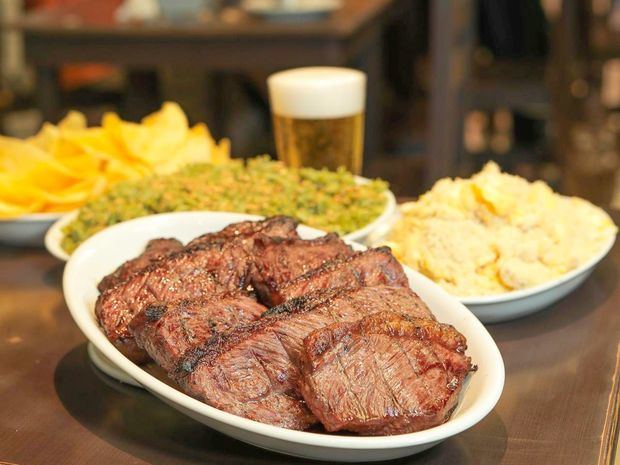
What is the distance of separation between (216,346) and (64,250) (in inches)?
29.2

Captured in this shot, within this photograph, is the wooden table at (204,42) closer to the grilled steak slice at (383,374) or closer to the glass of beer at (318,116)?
the glass of beer at (318,116)

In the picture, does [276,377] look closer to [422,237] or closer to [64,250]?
[422,237]

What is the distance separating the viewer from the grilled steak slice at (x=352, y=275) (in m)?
1.36

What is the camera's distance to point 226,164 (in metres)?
2.09

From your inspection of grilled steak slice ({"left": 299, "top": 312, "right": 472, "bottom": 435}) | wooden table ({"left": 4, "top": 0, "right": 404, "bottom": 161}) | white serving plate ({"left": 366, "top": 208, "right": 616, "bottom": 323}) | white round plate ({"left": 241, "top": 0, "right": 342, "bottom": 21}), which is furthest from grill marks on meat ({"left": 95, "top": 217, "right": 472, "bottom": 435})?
white round plate ({"left": 241, "top": 0, "right": 342, "bottom": 21})

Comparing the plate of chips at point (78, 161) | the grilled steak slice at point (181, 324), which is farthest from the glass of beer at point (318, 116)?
the grilled steak slice at point (181, 324)

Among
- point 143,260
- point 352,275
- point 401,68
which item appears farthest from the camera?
point 401,68

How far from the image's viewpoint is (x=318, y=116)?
222cm

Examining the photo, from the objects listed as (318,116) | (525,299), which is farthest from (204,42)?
(525,299)

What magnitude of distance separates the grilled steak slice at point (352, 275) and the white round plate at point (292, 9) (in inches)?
150

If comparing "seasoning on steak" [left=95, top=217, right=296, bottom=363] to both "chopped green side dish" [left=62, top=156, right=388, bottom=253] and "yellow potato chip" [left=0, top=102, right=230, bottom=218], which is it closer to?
"chopped green side dish" [left=62, top=156, right=388, bottom=253]

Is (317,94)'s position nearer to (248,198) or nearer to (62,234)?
(248,198)

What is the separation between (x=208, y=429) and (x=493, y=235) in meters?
0.69

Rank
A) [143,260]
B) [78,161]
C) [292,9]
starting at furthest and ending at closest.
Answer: [292,9]
[78,161]
[143,260]
